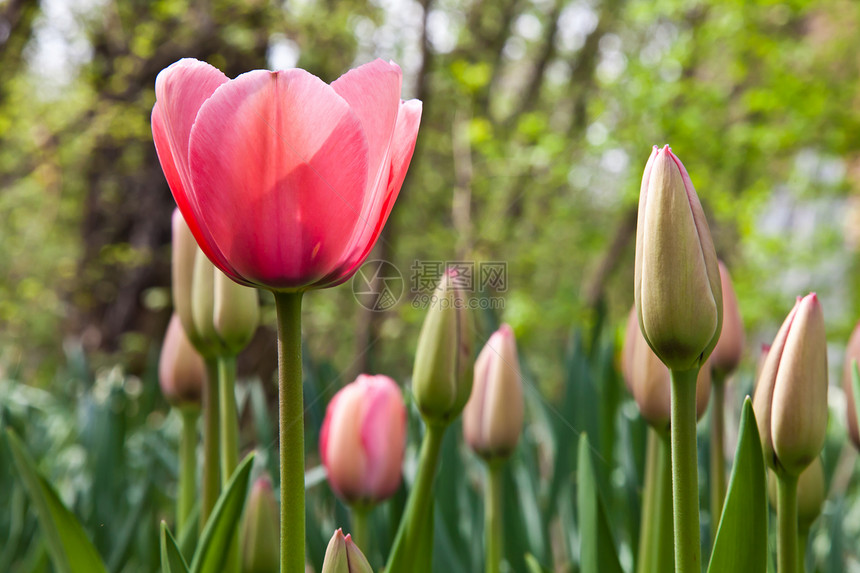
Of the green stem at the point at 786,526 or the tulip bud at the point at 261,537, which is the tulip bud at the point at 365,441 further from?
the green stem at the point at 786,526

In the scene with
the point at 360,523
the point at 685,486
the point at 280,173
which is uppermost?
the point at 280,173

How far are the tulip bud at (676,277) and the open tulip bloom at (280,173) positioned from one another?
116 mm

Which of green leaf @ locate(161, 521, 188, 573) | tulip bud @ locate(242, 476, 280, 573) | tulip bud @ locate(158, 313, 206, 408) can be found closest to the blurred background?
tulip bud @ locate(158, 313, 206, 408)

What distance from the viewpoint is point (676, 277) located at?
29 cm

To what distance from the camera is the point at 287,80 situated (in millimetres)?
319

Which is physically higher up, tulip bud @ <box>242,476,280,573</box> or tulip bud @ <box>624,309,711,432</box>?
tulip bud @ <box>624,309,711,432</box>

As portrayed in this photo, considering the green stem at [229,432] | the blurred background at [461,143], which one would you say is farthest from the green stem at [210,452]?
the blurred background at [461,143]

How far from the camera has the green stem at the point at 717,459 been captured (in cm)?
50

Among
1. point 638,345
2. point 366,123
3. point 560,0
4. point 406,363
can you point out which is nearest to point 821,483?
point 638,345

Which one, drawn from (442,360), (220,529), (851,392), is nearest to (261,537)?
(220,529)

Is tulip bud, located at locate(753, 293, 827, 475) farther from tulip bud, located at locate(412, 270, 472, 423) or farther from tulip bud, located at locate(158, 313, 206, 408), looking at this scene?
tulip bud, located at locate(158, 313, 206, 408)

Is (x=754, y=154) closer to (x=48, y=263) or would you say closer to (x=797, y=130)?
(x=797, y=130)

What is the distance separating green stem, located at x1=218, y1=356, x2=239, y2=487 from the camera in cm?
51

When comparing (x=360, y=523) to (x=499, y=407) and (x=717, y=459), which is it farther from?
(x=717, y=459)
